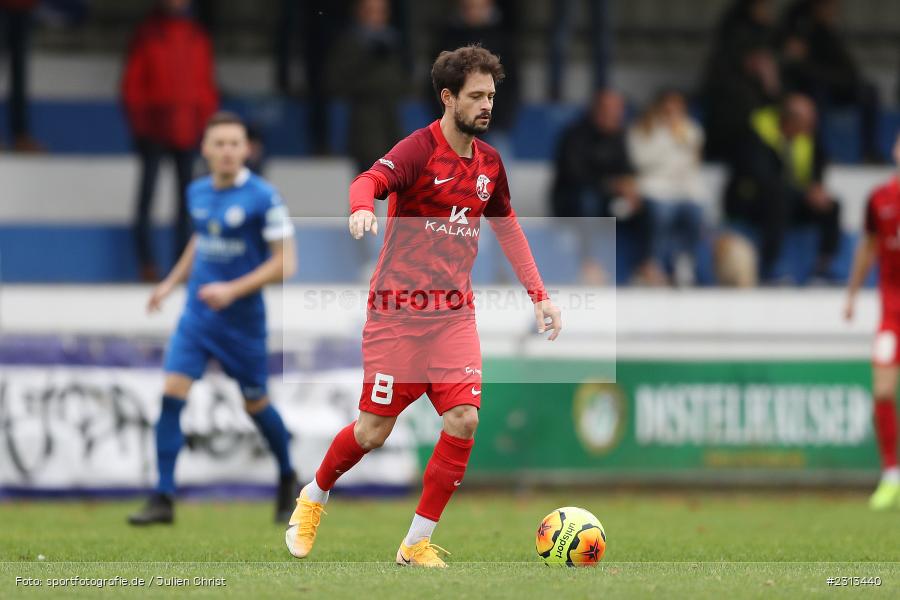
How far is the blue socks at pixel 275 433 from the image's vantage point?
9688 millimetres

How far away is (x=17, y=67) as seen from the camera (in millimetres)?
14984

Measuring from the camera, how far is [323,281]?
14.4m

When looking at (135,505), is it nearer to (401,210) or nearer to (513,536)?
(513,536)

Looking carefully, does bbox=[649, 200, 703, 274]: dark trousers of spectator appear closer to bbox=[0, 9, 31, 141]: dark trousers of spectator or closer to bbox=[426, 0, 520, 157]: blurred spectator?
bbox=[426, 0, 520, 157]: blurred spectator

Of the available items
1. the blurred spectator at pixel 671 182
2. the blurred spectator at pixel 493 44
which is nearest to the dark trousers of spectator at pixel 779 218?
the blurred spectator at pixel 671 182

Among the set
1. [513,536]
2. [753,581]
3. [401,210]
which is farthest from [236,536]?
[753,581]

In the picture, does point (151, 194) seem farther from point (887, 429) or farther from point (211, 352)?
point (887, 429)

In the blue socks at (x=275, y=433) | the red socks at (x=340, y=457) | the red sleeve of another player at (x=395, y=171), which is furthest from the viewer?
the blue socks at (x=275, y=433)

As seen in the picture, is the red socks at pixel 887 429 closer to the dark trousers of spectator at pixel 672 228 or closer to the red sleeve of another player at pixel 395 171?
the dark trousers of spectator at pixel 672 228

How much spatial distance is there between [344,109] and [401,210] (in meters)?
9.84

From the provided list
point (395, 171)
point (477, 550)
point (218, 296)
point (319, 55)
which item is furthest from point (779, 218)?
point (395, 171)

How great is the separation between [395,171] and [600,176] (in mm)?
8381

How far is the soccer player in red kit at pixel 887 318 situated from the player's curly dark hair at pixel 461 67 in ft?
18.0

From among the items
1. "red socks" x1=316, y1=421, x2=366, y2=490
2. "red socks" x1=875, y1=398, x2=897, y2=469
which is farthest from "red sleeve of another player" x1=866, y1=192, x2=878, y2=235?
"red socks" x1=316, y1=421, x2=366, y2=490
